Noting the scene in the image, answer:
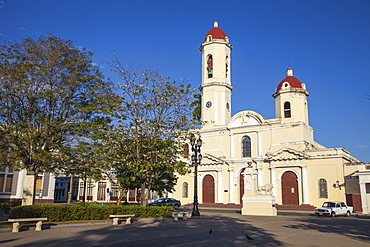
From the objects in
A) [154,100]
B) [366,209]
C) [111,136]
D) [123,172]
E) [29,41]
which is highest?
[29,41]

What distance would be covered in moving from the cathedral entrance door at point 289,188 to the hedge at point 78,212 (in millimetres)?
20019

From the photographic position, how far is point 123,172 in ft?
70.2

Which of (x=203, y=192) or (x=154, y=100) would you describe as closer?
(x=154, y=100)

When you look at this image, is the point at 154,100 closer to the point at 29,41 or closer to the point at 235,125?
the point at 29,41

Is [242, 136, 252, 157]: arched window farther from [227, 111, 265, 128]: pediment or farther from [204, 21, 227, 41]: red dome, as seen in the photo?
[204, 21, 227, 41]: red dome

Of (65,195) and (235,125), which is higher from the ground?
(235,125)

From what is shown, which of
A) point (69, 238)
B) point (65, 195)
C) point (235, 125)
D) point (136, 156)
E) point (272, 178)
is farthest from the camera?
point (65, 195)

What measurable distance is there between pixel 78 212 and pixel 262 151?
87.4 feet

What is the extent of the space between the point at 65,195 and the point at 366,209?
41869mm

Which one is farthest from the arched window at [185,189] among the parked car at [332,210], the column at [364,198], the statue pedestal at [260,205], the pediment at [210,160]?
the column at [364,198]

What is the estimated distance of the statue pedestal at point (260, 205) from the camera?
24.5 m

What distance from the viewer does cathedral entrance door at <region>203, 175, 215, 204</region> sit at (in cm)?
3994

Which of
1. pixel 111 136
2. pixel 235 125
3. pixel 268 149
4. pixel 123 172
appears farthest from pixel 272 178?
pixel 111 136

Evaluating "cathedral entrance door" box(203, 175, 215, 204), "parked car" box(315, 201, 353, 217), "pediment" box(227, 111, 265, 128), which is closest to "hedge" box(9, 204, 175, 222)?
"parked car" box(315, 201, 353, 217)
